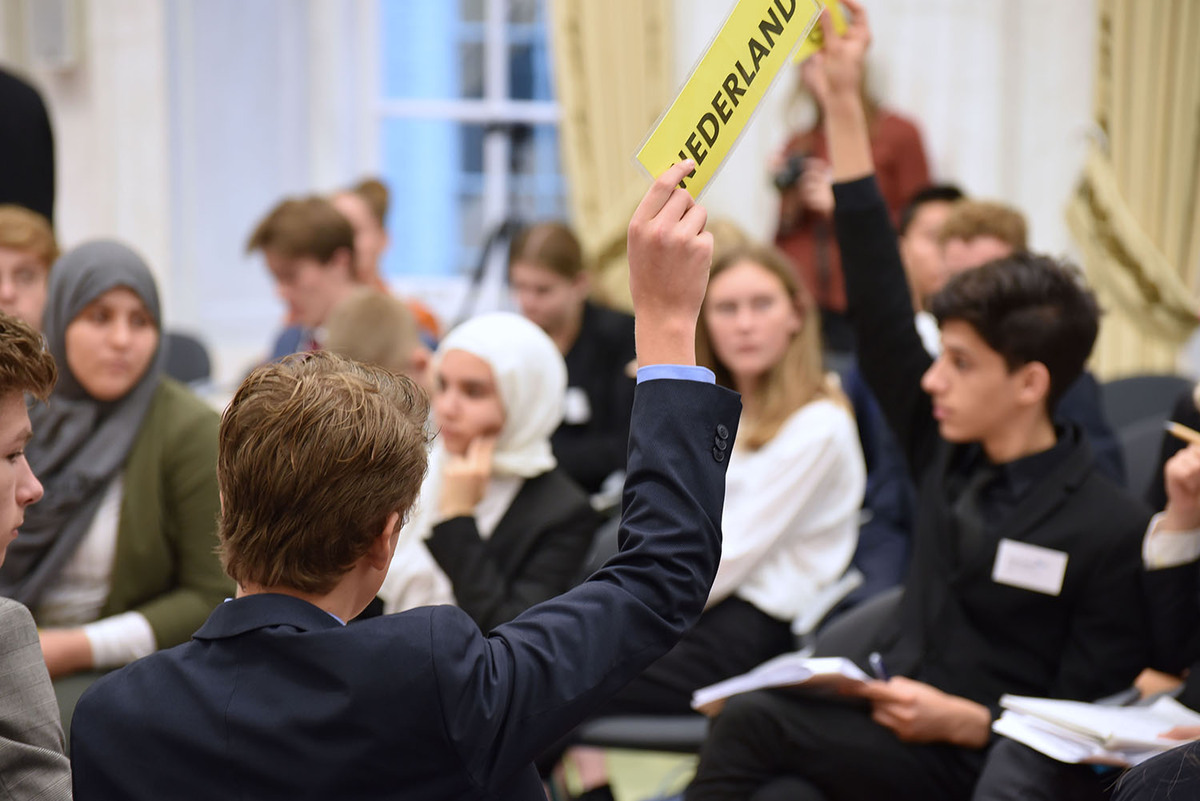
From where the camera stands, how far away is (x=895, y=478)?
10.2ft

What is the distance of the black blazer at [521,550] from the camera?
2150 mm

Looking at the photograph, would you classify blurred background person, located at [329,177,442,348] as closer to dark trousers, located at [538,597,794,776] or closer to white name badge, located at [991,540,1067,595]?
dark trousers, located at [538,597,794,776]

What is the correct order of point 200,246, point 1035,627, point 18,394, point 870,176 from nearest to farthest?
point 18,394 < point 1035,627 < point 870,176 < point 200,246

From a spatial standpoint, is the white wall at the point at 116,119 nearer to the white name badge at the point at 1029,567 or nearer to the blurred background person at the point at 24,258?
the blurred background person at the point at 24,258

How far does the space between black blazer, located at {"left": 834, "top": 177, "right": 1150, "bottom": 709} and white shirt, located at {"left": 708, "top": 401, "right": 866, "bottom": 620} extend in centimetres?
39

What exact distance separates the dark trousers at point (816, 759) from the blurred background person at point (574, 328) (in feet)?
6.16

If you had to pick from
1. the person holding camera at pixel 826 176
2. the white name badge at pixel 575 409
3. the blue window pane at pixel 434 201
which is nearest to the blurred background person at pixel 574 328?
the white name badge at pixel 575 409

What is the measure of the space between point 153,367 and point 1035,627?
1.70m

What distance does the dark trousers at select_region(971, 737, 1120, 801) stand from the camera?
5.49ft

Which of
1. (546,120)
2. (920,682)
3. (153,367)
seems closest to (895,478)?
(920,682)

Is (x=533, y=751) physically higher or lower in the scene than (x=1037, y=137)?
lower

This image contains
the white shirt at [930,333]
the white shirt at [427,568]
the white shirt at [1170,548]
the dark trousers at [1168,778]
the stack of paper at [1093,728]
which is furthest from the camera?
the white shirt at [930,333]

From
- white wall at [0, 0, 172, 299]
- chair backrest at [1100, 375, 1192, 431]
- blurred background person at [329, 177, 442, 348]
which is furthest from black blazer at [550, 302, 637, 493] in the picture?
white wall at [0, 0, 172, 299]

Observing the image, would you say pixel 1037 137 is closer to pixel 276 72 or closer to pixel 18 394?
pixel 276 72
